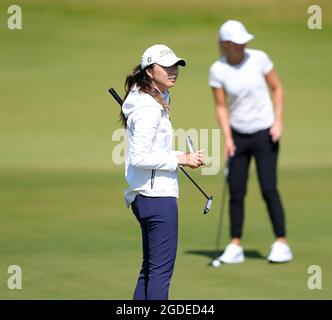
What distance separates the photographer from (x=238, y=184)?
35.2 ft

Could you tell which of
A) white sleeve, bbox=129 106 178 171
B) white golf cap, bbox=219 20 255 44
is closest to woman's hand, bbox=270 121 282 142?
white golf cap, bbox=219 20 255 44

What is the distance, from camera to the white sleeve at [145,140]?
729cm

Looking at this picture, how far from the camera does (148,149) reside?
7309 mm

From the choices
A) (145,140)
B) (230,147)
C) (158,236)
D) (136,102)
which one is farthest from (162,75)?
(230,147)

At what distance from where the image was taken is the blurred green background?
9.95 metres

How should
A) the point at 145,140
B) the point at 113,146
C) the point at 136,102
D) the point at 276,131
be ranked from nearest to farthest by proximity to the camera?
the point at 145,140
the point at 136,102
the point at 276,131
the point at 113,146

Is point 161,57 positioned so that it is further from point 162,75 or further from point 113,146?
point 113,146

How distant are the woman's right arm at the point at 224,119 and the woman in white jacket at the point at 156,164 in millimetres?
3048

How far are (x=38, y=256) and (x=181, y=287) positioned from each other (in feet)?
5.74

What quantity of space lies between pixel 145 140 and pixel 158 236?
0.66m

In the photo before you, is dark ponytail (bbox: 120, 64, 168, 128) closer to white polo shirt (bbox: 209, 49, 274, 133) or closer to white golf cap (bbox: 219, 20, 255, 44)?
white golf cap (bbox: 219, 20, 255, 44)

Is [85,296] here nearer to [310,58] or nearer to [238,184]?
[238,184]

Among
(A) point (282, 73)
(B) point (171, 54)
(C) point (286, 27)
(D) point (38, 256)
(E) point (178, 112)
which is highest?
(C) point (286, 27)
